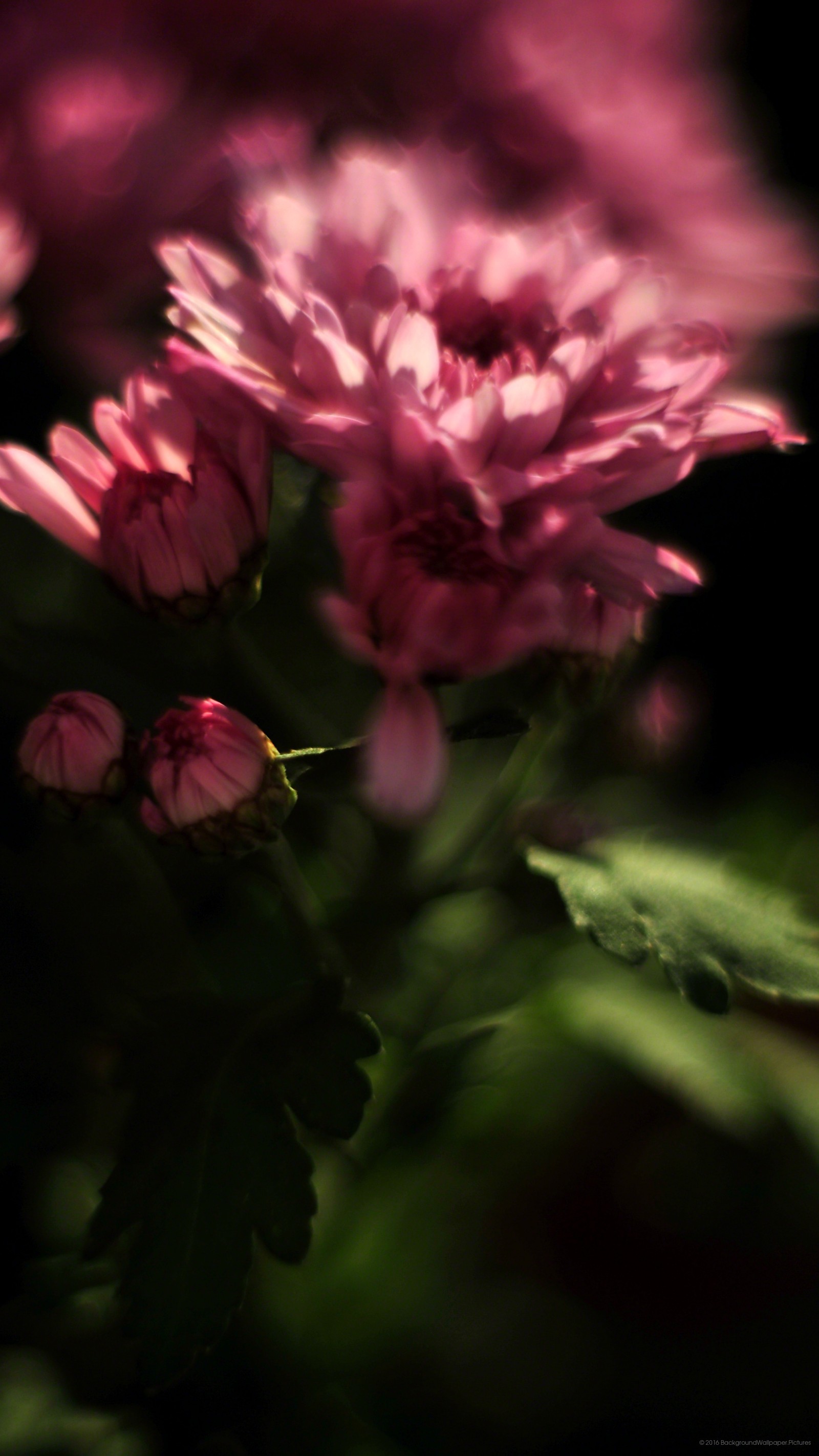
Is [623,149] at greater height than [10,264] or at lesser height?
greater

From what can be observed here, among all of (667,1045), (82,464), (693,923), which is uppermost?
(82,464)

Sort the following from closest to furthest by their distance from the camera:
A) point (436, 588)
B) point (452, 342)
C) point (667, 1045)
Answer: point (436, 588) < point (452, 342) < point (667, 1045)

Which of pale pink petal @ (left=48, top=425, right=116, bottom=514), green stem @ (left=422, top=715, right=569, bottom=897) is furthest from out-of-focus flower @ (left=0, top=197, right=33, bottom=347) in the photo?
green stem @ (left=422, top=715, right=569, bottom=897)

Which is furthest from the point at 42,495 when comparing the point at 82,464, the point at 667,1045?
the point at 667,1045

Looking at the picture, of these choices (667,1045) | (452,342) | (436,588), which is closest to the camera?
(436,588)

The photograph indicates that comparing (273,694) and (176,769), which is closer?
(176,769)

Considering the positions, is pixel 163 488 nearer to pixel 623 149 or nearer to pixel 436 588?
pixel 436 588

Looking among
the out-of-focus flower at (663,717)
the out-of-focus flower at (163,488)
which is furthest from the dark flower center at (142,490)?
the out-of-focus flower at (663,717)
